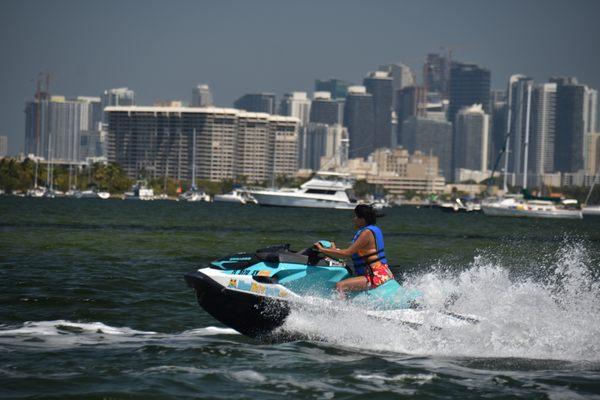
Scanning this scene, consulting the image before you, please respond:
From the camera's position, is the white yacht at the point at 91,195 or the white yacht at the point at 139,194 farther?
the white yacht at the point at 139,194

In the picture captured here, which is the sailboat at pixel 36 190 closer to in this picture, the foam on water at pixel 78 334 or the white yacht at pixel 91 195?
the white yacht at pixel 91 195

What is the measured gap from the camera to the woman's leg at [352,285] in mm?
14242

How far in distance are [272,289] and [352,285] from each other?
1.06 meters

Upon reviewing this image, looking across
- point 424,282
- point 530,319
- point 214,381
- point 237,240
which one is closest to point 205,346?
point 214,381

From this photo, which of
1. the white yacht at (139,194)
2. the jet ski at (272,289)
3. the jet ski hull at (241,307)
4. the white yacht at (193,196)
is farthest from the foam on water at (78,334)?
the white yacht at (193,196)

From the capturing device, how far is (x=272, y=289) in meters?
14.4

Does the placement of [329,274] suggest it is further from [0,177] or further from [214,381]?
[0,177]

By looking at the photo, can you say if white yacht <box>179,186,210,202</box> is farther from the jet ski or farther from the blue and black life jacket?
the blue and black life jacket

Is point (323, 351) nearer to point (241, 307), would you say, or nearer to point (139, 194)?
point (241, 307)

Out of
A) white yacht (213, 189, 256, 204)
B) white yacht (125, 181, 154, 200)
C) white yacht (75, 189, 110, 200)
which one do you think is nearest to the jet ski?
white yacht (213, 189, 256, 204)

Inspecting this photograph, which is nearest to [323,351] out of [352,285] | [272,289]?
[352,285]

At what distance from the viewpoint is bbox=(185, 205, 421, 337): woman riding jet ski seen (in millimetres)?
14289

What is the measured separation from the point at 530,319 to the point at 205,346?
14.2 feet

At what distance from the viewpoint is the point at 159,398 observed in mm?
11492
